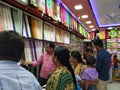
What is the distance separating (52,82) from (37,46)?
1902 mm

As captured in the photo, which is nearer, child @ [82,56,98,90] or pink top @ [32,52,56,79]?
child @ [82,56,98,90]

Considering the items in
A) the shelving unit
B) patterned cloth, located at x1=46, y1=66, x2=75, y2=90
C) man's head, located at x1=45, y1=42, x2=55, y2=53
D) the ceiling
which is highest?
the ceiling

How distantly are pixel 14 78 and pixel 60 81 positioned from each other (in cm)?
73

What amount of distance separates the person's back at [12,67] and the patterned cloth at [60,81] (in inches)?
22.8

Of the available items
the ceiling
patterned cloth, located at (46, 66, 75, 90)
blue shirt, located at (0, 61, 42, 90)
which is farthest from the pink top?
the ceiling

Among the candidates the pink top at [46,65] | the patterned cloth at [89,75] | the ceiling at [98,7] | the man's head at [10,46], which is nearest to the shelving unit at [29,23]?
the pink top at [46,65]

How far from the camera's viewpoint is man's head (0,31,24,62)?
42.4 inches

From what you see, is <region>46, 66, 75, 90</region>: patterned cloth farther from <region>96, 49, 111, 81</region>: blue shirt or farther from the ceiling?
the ceiling

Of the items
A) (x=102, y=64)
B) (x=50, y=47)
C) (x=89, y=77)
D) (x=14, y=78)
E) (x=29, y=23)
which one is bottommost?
(x=89, y=77)

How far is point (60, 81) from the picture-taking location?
5.66 feet

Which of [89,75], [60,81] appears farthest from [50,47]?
[60,81]

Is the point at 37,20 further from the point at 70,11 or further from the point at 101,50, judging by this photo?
the point at 70,11

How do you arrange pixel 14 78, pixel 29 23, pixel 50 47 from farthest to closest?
pixel 50 47 → pixel 29 23 → pixel 14 78

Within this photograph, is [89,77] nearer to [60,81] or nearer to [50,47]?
[50,47]
